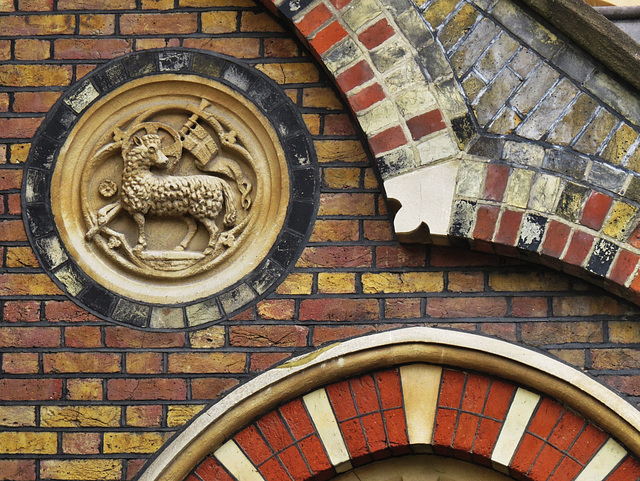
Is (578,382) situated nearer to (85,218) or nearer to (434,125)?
(434,125)

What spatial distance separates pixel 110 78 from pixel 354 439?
165 cm

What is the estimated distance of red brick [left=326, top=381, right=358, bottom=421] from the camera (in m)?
3.47

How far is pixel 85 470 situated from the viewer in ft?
11.5

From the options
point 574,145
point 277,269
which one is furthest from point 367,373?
point 574,145

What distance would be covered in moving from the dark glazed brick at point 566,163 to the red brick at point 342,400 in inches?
41.7

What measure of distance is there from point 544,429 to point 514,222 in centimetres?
72

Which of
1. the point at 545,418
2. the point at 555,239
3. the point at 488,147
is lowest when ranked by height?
the point at 545,418

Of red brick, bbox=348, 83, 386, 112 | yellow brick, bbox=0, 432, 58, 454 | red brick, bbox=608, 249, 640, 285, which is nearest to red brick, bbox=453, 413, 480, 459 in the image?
red brick, bbox=608, 249, 640, 285

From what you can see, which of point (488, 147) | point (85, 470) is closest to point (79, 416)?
point (85, 470)

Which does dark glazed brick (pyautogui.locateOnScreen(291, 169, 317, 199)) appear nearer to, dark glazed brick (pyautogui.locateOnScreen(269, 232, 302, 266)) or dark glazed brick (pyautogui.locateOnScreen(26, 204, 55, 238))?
dark glazed brick (pyautogui.locateOnScreen(269, 232, 302, 266))

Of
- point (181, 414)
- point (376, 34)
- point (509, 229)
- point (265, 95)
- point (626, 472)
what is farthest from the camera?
point (265, 95)

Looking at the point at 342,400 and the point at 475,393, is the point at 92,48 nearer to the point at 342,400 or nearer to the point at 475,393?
the point at 342,400

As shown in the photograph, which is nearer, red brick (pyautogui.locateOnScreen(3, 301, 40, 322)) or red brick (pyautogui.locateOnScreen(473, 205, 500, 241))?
red brick (pyautogui.locateOnScreen(473, 205, 500, 241))

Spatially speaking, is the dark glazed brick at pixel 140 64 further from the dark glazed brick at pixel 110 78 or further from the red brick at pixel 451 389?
the red brick at pixel 451 389
